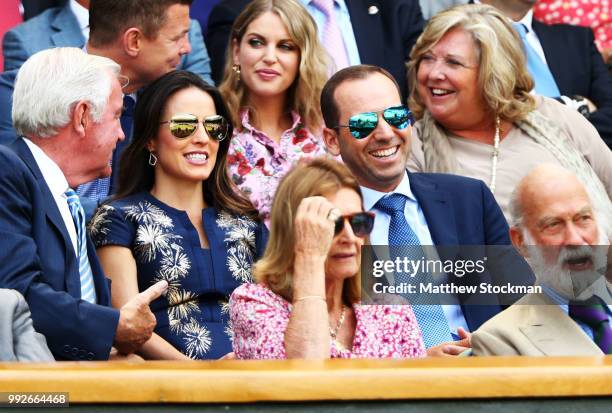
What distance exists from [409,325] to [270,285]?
0.46 metres

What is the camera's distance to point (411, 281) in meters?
4.89

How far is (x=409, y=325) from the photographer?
14.9 ft

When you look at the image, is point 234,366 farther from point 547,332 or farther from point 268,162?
point 268,162

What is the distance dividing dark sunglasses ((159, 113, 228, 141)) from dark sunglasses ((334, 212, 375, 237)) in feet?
3.39

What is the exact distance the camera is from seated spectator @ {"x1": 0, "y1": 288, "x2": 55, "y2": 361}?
13.3 ft

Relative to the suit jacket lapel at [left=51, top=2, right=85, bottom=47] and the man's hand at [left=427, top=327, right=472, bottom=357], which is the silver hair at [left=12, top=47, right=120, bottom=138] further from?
the man's hand at [left=427, top=327, right=472, bottom=357]

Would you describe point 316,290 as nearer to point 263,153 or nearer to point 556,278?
point 556,278

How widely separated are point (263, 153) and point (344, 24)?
1045 millimetres

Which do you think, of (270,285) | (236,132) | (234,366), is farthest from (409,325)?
(236,132)

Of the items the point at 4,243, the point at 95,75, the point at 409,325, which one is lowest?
the point at 409,325

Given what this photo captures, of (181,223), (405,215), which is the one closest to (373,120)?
(405,215)

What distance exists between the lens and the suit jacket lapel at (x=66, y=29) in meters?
6.15

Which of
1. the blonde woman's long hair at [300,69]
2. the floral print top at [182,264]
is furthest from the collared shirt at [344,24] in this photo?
the floral print top at [182,264]

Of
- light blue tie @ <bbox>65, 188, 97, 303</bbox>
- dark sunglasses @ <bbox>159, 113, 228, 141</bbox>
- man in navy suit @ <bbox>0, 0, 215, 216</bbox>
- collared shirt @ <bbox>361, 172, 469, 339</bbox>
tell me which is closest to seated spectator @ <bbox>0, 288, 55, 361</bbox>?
light blue tie @ <bbox>65, 188, 97, 303</bbox>
